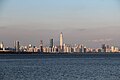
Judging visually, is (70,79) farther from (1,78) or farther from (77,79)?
(1,78)

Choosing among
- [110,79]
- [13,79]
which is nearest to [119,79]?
[110,79]

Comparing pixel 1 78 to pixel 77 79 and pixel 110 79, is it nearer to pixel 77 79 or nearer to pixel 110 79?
pixel 77 79

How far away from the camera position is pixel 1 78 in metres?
61.3

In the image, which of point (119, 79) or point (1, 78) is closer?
point (119, 79)

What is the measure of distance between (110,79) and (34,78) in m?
10.2

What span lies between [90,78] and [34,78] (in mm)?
7469

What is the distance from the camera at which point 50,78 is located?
60438 millimetres

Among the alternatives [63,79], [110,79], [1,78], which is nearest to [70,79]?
[63,79]

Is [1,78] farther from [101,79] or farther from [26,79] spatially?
[101,79]

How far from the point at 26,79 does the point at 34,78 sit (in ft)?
5.67

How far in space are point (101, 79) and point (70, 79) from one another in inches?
156

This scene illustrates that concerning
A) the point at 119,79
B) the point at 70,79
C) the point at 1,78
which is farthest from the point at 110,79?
the point at 1,78

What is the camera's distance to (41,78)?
60.5 m

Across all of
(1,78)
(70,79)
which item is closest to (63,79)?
(70,79)
